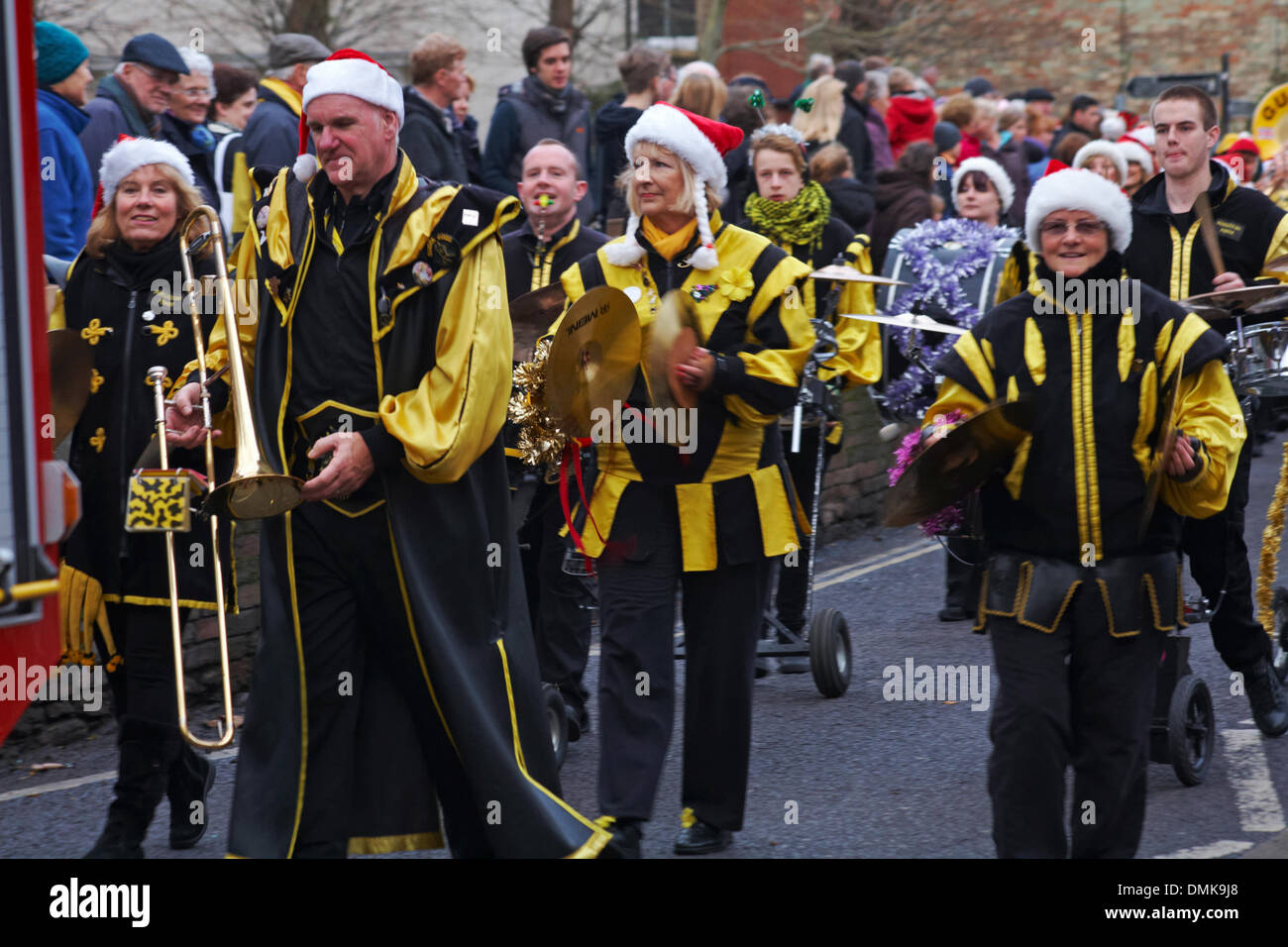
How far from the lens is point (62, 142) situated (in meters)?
7.70

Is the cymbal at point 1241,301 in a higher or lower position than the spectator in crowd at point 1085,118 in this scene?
lower

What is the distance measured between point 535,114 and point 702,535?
5.40 meters

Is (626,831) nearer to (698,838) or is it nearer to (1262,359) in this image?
(698,838)

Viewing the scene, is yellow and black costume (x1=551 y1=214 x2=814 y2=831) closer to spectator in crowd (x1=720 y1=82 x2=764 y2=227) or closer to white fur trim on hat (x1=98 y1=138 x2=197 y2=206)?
white fur trim on hat (x1=98 y1=138 x2=197 y2=206)

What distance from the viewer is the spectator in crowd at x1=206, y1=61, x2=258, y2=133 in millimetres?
9820

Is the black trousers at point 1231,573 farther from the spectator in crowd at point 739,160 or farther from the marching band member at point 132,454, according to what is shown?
the spectator in crowd at point 739,160

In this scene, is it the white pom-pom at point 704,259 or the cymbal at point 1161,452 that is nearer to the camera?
the cymbal at point 1161,452

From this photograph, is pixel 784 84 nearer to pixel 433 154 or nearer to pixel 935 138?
pixel 935 138

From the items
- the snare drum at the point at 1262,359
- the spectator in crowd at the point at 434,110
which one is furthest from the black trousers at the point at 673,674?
the spectator in crowd at the point at 434,110

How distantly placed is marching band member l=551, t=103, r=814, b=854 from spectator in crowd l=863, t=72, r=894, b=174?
7705 millimetres

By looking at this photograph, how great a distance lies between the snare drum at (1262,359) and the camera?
629 cm

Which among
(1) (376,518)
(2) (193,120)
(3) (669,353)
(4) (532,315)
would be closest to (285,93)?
(2) (193,120)

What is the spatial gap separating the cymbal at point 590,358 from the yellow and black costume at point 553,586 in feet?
4.91
